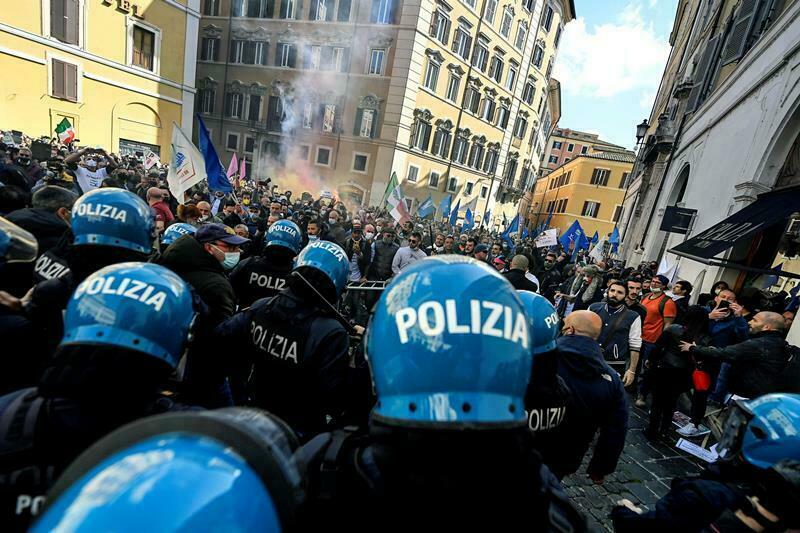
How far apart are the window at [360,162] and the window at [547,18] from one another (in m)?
21.7

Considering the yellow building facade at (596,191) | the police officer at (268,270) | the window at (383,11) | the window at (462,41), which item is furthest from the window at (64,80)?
the yellow building facade at (596,191)

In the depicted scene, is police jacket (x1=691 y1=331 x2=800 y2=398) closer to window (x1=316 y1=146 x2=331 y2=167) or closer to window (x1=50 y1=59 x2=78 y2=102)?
window (x1=50 y1=59 x2=78 y2=102)

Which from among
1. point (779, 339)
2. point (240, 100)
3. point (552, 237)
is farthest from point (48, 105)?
point (779, 339)

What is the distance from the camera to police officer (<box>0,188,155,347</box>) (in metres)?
2.05

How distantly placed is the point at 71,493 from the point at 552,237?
31.6 feet

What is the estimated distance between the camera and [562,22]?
37156mm

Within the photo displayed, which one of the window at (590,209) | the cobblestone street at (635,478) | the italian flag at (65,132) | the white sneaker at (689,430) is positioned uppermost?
the window at (590,209)

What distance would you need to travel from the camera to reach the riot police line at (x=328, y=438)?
0.60m

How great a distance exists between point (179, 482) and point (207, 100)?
36830 mm

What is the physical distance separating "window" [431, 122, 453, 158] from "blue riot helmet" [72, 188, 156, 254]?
87.6 feet

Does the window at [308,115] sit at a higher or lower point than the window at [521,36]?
lower

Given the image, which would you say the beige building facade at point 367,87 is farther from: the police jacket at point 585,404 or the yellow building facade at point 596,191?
the police jacket at point 585,404

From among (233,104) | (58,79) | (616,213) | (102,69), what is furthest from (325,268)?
(616,213)

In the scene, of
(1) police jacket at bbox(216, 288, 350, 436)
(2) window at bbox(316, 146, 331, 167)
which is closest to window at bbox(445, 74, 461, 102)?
(2) window at bbox(316, 146, 331, 167)
